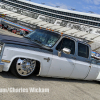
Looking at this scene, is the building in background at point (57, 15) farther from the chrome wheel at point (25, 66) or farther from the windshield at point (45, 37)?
the chrome wheel at point (25, 66)

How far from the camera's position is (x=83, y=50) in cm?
560

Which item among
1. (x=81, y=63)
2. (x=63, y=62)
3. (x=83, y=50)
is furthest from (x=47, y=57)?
(x=83, y=50)

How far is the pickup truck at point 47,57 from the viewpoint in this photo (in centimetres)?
414

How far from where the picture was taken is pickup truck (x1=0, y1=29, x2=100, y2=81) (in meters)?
4.14

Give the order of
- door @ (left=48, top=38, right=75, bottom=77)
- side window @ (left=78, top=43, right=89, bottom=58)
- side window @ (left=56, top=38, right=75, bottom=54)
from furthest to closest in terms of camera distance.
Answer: side window @ (left=78, top=43, right=89, bottom=58), side window @ (left=56, top=38, right=75, bottom=54), door @ (left=48, top=38, right=75, bottom=77)

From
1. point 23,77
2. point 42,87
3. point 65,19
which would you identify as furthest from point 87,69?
point 65,19

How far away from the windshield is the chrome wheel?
97cm

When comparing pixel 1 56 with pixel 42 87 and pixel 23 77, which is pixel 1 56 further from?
pixel 42 87

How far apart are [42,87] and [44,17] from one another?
8078 centimetres

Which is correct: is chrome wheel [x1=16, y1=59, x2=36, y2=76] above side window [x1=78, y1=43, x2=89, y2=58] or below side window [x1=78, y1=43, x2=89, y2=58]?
below

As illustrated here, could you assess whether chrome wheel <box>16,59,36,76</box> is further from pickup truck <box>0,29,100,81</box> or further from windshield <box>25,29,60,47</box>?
windshield <box>25,29,60,47</box>

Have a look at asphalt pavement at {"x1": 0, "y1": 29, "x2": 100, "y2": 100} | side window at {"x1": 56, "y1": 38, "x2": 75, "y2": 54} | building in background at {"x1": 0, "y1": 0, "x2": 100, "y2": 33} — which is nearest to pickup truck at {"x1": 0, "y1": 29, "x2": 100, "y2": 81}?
Result: side window at {"x1": 56, "y1": 38, "x2": 75, "y2": 54}

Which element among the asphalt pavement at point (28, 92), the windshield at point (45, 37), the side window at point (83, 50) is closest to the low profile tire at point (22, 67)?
the asphalt pavement at point (28, 92)

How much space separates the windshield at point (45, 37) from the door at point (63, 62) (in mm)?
267
